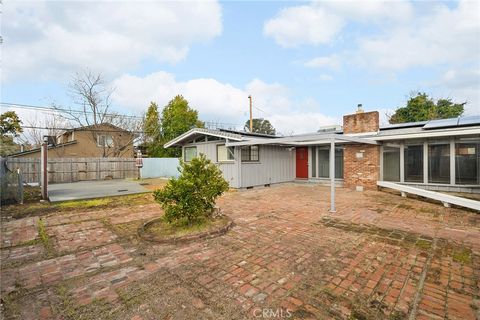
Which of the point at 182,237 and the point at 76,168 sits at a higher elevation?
the point at 76,168

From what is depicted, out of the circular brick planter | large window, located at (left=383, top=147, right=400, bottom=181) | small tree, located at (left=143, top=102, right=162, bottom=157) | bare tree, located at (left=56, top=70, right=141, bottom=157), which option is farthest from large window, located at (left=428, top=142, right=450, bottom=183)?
bare tree, located at (left=56, top=70, right=141, bottom=157)

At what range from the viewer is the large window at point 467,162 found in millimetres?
8094

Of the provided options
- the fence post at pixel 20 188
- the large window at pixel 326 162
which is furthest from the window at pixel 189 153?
the fence post at pixel 20 188

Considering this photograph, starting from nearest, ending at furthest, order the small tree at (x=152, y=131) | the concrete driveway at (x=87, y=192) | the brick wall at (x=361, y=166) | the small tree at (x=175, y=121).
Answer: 1. the concrete driveway at (x=87, y=192)
2. the brick wall at (x=361, y=166)
3. the small tree at (x=152, y=131)
4. the small tree at (x=175, y=121)

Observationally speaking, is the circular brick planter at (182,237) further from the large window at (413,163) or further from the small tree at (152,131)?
the small tree at (152,131)

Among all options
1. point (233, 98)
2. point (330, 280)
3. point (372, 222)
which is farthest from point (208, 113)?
point (330, 280)

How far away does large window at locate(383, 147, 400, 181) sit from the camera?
982 cm

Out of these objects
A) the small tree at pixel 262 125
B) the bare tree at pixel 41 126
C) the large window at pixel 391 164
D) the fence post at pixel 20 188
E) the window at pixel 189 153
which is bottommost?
the fence post at pixel 20 188

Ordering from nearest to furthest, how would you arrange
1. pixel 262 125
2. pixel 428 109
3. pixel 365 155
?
pixel 365 155, pixel 428 109, pixel 262 125

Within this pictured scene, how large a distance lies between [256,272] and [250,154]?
27.5 feet

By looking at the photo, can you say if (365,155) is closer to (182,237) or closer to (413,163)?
(413,163)

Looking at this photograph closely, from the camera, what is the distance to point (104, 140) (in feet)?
75.5

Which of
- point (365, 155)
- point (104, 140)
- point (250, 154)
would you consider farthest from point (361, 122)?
point (104, 140)

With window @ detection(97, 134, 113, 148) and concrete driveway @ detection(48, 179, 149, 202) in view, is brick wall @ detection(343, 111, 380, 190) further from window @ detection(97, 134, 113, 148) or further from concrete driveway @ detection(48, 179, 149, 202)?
window @ detection(97, 134, 113, 148)
